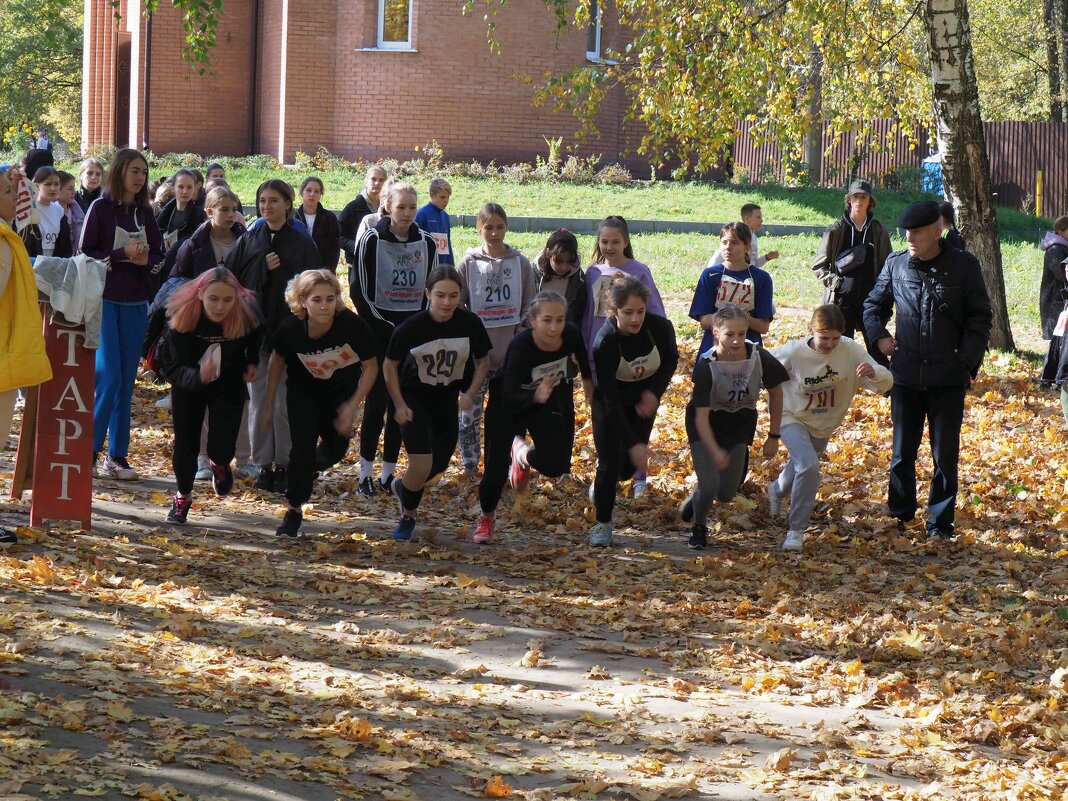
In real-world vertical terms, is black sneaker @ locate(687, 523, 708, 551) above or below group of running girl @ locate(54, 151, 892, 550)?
below

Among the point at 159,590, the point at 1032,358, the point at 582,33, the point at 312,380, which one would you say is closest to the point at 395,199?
the point at 312,380

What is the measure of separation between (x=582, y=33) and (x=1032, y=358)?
16.4 metres

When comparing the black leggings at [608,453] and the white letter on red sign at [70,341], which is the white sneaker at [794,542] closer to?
the black leggings at [608,453]

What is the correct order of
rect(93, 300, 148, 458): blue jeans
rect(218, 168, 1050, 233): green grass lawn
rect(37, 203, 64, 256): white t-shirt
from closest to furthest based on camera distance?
rect(93, 300, 148, 458): blue jeans < rect(37, 203, 64, 256): white t-shirt < rect(218, 168, 1050, 233): green grass lawn

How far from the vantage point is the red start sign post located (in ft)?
26.7

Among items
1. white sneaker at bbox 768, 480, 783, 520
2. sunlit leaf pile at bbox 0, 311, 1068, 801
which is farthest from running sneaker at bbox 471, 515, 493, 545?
white sneaker at bbox 768, 480, 783, 520

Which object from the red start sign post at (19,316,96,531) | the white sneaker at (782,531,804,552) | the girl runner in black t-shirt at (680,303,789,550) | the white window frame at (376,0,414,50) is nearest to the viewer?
the red start sign post at (19,316,96,531)

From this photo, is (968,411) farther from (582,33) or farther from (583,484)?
(582,33)

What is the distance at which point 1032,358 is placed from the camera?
14719 mm

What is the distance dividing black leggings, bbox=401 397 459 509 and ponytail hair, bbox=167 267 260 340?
1.11 meters

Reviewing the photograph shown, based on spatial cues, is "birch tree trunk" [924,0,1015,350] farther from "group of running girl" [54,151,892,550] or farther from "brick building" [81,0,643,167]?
"brick building" [81,0,643,167]

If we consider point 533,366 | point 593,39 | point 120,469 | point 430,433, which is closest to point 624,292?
point 533,366

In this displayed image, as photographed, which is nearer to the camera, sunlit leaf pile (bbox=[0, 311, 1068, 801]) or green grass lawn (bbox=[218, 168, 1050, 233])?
sunlit leaf pile (bbox=[0, 311, 1068, 801])

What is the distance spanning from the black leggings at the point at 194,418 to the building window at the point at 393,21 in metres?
21.3
